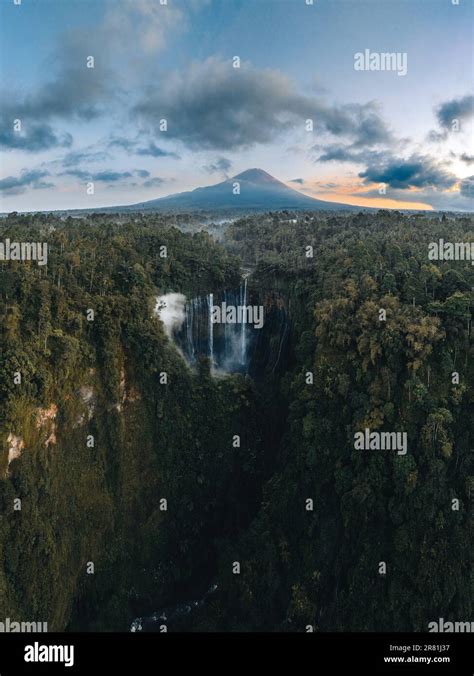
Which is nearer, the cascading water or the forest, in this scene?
the forest

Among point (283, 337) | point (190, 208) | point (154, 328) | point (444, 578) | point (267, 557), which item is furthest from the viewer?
point (190, 208)

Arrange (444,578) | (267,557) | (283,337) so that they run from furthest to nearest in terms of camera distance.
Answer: (283,337) → (267,557) → (444,578)

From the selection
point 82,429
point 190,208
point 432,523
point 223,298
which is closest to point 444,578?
point 432,523

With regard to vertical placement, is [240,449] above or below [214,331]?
below

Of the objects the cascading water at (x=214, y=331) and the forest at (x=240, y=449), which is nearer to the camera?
the forest at (x=240, y=449)

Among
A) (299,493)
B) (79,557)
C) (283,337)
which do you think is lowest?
(79,557)

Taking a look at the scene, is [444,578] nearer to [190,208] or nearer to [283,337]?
[283,337]

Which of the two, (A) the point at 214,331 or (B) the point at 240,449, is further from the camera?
(A) the point at 214,331

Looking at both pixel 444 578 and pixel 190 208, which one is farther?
pixel 190 208
